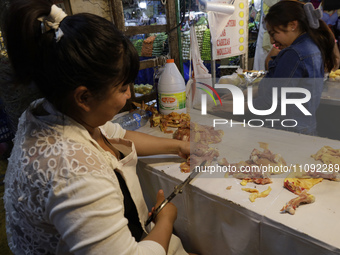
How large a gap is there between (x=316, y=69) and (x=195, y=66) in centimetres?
107

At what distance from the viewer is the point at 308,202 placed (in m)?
0.89

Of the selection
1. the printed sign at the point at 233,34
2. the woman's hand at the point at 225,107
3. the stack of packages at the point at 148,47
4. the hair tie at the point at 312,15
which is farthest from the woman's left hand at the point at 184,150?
the stack of packages at the point at 148,47

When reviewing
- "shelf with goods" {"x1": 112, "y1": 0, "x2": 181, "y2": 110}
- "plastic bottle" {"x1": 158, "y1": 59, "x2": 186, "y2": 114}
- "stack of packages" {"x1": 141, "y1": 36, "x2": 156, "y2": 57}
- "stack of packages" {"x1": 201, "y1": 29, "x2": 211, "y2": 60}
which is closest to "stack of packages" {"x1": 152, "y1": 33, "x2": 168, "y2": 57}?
"shelf with goods" {"x1": 112, "y1": 0, "x2": 181, "y2": 110}

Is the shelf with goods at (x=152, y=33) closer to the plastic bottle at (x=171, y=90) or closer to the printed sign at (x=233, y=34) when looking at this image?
the plastic bottle at (x=171, y=90)

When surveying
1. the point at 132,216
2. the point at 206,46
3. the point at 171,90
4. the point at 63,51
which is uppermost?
the point at 63,51

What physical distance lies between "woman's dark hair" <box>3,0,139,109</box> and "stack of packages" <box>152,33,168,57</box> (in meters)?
1.91

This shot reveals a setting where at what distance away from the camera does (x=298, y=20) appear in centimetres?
190

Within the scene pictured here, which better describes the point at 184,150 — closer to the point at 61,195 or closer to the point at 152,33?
A: the point at 61,195

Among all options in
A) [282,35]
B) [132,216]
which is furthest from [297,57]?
[132,216]

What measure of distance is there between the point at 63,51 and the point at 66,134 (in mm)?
258

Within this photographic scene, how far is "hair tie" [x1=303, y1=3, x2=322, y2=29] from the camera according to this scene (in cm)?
181

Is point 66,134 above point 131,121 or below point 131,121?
above

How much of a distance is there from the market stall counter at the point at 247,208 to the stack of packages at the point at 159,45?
4.91ft

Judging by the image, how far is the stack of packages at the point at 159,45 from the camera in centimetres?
256
